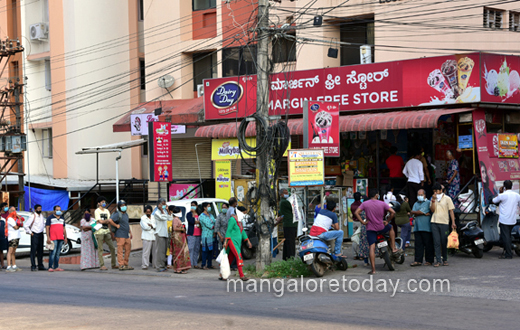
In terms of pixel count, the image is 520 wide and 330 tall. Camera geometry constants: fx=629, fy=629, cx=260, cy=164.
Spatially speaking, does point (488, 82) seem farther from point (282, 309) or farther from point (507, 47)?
point (282, 309)

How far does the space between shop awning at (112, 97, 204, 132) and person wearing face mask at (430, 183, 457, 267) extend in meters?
11.7

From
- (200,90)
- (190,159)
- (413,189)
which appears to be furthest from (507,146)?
(190,159)

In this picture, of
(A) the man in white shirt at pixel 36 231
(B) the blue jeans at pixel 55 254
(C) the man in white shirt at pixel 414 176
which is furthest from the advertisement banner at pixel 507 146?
(A) the man in white shirt at pixel 36 231

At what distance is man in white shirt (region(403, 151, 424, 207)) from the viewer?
715 inches

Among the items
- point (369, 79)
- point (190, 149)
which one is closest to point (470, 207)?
point (369, 79)

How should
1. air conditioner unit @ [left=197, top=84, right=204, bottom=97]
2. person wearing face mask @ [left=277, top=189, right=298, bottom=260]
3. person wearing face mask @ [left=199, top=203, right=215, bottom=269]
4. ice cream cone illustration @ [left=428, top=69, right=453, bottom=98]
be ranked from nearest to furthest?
1. person wearing face mask @ [left=277, top=189, right=298, bottom=260]
2. person wearing face mask @ [left=199, top=203, right=215, bottom=269]
3. ice cream cone illustration @ [left=428, top=69, right=453, bottom=98]
4. air conditioner unit @ [left=197, top=84, right=204, bottom=97]

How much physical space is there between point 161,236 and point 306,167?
424cm

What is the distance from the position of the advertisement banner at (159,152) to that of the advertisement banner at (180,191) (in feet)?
7.75

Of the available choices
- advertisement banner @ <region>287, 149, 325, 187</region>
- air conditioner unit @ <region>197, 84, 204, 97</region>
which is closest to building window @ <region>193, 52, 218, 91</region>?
air conditioner unit @ <region>197, 84, 204, 97</region>

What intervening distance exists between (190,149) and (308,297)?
16050 mm

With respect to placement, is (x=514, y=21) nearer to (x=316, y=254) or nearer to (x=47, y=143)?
(x=316, y=254)

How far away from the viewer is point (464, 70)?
17391mm

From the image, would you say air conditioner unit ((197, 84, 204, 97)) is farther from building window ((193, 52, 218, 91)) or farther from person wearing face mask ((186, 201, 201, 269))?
person wearing face mask ((186, 201, 201, 269))

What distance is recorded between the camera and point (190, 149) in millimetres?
25922
